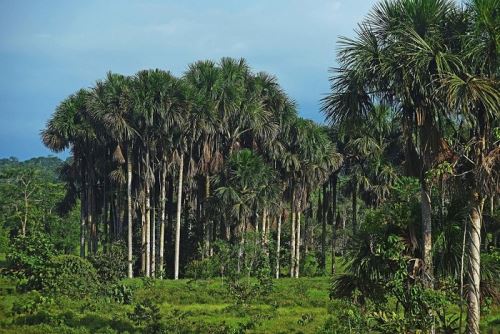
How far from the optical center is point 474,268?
1365 cm

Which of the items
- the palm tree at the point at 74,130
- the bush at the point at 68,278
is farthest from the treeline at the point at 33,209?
the bush at the point at 68,278

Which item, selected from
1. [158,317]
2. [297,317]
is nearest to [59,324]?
[158,317]

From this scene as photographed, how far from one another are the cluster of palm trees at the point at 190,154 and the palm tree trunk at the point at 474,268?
34188mm

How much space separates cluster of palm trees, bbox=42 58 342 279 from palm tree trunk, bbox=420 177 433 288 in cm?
3335

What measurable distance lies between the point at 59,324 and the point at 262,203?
2487cm

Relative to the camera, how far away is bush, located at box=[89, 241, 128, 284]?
4193 cm

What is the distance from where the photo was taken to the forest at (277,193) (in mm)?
13867

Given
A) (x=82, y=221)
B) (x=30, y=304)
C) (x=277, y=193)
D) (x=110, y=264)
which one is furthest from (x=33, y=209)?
(x=30, y=304)

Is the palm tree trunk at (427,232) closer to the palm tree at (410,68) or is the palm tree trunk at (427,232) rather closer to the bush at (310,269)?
the palm tree at (410,68)

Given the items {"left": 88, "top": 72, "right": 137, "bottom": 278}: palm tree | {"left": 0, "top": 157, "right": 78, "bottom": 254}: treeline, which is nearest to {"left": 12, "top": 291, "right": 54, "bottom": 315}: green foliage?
{"left": 88, "top": 72, "right": 137, "bottom": 278}: palm tree

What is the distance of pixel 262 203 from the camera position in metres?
49.0

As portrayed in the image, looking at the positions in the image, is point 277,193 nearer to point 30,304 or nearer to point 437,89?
point 30,304

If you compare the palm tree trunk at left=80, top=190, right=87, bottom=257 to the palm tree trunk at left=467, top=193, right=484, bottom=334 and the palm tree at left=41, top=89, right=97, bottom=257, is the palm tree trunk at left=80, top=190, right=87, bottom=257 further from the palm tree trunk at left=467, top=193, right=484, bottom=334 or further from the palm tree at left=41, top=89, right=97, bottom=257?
the palm tree trunk at left=467, top=193, right=484, bottom=334

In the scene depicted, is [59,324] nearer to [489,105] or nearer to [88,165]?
[489,105]
